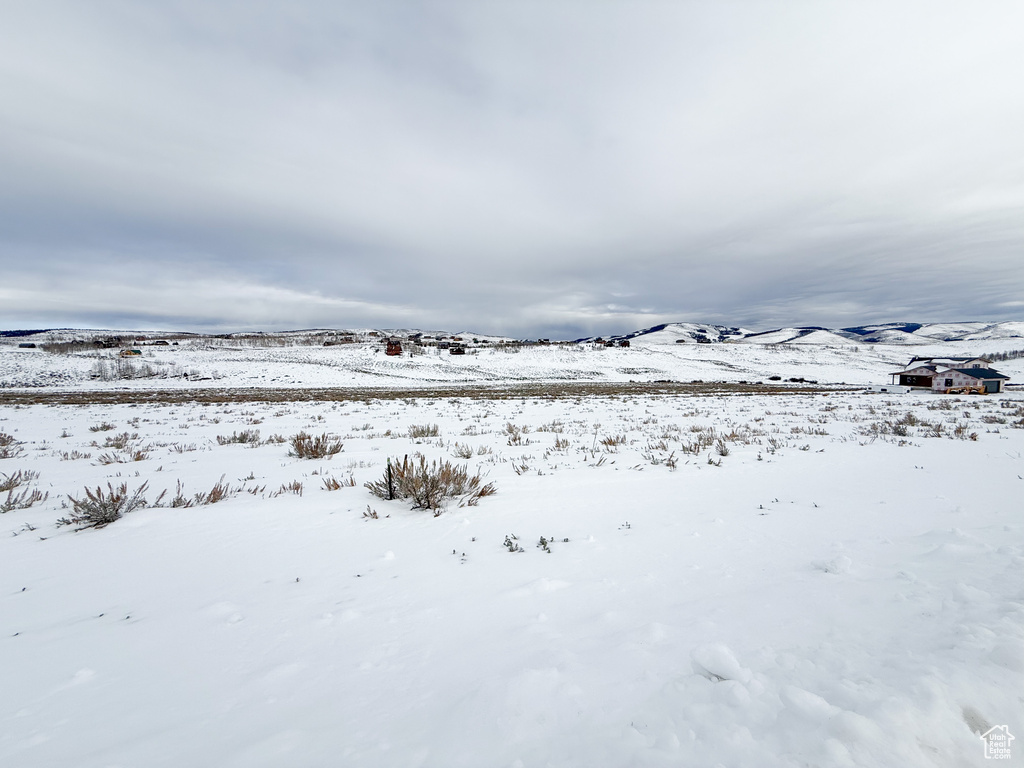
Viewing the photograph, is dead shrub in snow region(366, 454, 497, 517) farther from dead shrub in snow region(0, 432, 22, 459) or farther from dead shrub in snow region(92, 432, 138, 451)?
dead shrub in snow region(0, 432, 22, 459)

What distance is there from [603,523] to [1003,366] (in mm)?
114401

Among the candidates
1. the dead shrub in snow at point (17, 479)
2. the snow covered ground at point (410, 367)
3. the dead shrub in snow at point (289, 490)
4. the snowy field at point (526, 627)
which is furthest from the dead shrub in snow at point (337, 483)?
the snow covered ground at point (410, 367)

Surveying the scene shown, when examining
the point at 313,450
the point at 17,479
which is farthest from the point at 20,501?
the point at 313,450

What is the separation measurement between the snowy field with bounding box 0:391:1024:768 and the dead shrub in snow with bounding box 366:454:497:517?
172 mm

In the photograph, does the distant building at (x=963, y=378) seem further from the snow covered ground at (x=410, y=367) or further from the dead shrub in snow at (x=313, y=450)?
the dead shrub in snow at (x=313, y=450)

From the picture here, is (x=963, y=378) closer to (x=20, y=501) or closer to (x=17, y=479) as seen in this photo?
(x=20, y=501)

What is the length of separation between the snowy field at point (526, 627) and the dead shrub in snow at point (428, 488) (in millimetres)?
172

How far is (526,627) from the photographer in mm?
2189

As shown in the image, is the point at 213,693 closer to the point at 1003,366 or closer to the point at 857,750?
the point at 857,750

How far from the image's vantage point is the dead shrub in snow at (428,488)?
4.50 meters

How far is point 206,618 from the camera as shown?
233 cm

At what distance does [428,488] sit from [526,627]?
2502 millimetres

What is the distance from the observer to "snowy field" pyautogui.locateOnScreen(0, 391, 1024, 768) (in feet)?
4.62

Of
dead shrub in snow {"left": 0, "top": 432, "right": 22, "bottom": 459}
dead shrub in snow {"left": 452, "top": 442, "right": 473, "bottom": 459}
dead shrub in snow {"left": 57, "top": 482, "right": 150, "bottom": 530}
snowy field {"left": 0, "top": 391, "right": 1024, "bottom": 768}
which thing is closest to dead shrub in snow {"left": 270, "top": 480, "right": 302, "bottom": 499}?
snowy field {"left": 0, "top": 391, "right": 1024, "bottom": 768}
